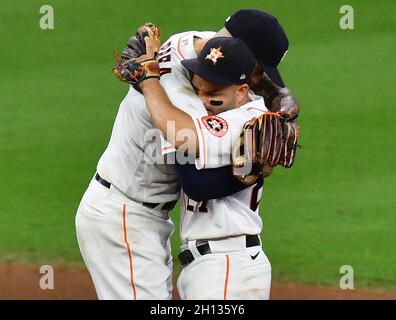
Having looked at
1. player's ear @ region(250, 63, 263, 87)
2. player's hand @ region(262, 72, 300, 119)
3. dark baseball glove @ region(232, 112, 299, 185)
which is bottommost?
dark baseball glove @ region(232, 112, 299, 185)

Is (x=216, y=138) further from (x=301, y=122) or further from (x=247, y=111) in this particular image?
(x=301, y=122)

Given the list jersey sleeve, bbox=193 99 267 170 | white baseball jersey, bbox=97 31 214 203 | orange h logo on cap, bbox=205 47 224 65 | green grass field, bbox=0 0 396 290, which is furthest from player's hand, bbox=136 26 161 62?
green grass field, bbox=0 0 396 290

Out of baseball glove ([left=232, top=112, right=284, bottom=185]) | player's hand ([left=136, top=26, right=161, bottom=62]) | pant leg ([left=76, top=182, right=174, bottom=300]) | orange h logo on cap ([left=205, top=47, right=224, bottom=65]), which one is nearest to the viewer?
baseball glove ([left=232, top=112, right=284, bottom=185])

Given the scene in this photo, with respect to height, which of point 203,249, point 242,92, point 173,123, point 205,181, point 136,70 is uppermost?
point 136,70

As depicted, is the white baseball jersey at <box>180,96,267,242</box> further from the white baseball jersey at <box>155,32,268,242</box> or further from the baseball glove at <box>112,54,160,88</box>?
the baseball glove at <box>112,54,160,88</box>

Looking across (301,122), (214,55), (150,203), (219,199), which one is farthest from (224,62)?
→ (301,122)

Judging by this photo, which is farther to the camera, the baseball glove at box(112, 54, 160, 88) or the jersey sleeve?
the baseball glove at box(112, 54, 160, 88)

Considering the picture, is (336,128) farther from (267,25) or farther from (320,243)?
(267,25)
